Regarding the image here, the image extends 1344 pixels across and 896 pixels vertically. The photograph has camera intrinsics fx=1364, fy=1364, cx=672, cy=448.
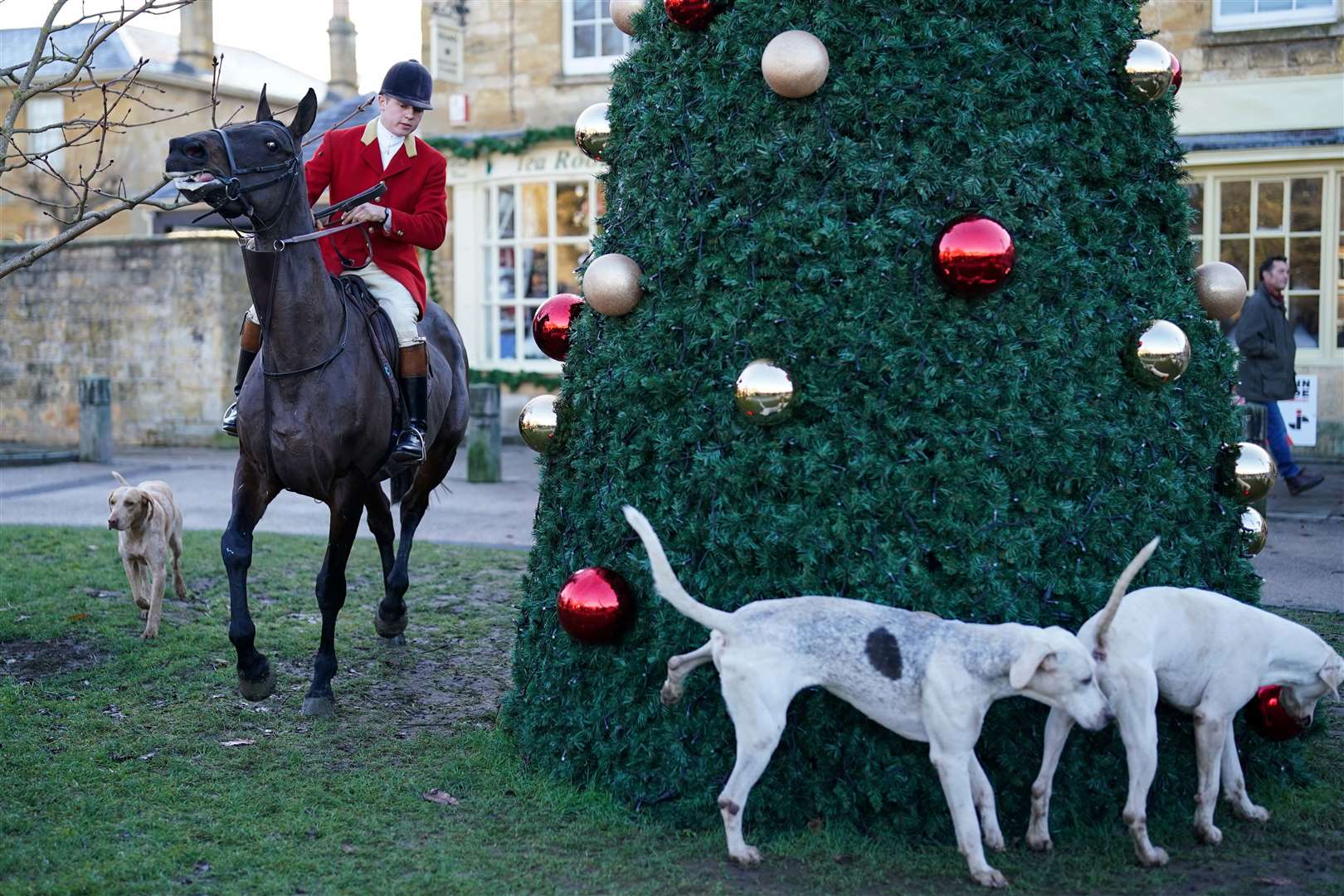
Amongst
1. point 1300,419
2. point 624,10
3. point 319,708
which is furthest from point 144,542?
point 1300,419

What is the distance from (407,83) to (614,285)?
2.19 meters

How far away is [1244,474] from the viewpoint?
16.0 ft

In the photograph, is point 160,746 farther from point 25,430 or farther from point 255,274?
point 25,430

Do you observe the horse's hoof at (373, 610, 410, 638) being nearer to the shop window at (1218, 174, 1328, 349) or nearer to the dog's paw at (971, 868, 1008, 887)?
the dog's paw at (971, 868, 1008, 887)

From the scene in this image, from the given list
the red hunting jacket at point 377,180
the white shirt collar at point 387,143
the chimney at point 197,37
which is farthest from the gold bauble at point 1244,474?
the chimney at point 197,37

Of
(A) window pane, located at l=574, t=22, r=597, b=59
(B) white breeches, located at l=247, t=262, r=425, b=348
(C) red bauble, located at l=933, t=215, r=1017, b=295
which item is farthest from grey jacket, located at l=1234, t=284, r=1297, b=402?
(A) window pane, located at l=574, t=22, r=597, b=59

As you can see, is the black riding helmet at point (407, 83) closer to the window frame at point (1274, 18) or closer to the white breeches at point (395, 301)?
the white breeches at point (395, 301)

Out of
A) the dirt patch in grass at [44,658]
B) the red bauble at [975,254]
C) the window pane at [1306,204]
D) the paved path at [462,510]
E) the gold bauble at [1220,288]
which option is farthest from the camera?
the window pane at [1306,204]

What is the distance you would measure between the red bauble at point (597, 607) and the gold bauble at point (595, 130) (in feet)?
5.59

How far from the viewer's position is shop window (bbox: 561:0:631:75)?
18.5m

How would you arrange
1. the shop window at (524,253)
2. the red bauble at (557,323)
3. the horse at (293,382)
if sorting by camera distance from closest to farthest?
the red bauble at (557,323) → the horse at (293,382) → the shop window at (524,253)

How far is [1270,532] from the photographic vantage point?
10672 millimetres

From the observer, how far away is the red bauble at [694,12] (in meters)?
4.75

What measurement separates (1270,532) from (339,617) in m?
7.17
